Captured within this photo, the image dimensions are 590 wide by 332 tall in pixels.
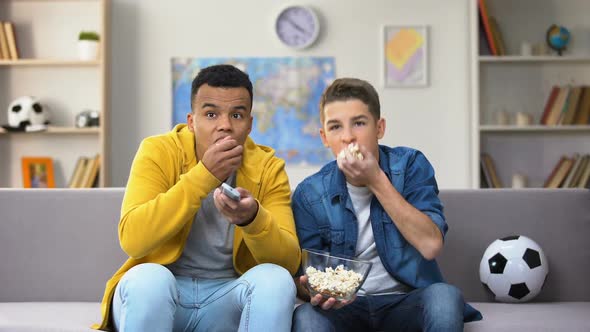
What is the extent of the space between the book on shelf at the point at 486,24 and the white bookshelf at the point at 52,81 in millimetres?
2470

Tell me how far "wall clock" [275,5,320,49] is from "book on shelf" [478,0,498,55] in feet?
3.39

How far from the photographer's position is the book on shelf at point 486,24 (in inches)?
200

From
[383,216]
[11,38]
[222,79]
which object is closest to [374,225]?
[383,216]

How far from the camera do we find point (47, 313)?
2213 mm

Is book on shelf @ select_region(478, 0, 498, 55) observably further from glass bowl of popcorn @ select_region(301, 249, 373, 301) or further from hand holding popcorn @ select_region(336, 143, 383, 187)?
glass bowl of popcorn @ select_region(301, 249, 373, 301)

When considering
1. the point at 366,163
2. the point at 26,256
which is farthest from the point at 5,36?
the point at 366,163

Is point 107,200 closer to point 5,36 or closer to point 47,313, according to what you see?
point 47,313

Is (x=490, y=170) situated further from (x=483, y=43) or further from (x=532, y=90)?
(x=483, y=43)

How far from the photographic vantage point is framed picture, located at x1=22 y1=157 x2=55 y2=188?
533 cm

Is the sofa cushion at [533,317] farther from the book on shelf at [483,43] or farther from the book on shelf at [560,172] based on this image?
the book on shelf at [483,43]

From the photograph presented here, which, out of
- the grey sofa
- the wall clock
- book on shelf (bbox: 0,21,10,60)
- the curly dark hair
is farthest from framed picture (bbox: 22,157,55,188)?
the curly dark hair

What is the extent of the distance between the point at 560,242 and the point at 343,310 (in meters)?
0.85

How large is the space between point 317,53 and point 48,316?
346 cm

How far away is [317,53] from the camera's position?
5332 millimetres
